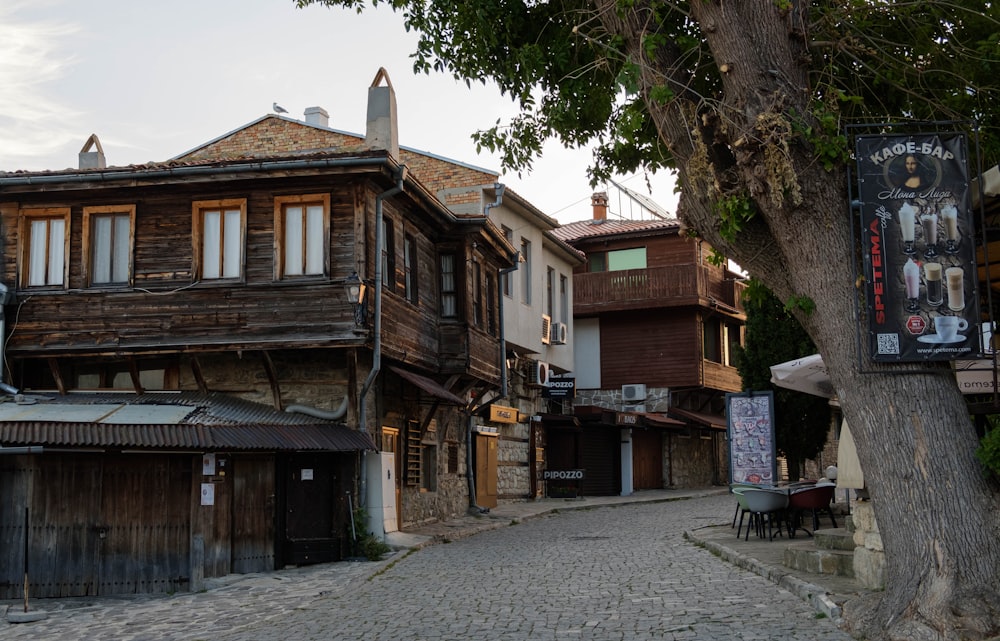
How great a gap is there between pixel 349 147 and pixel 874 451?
56.3 ft

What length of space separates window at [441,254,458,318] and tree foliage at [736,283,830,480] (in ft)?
27.1

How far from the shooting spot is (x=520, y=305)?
2661cm

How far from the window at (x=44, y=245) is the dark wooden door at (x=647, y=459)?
19275 mm

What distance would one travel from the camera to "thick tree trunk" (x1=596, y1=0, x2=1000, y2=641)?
7.50 m

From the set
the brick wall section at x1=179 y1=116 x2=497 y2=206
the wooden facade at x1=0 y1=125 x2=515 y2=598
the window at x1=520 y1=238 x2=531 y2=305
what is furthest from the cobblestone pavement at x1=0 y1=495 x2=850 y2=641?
the window at x1=520 y1=238 x2=531 y2=305

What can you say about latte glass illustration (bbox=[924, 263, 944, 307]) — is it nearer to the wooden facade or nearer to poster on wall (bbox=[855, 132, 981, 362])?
poster on wall (bbox=[855, 132, 981, 362])

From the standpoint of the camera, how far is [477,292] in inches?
841

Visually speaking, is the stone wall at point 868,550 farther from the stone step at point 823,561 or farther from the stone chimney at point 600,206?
the stone chimney at point 600,206

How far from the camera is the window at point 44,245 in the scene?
1692 cm

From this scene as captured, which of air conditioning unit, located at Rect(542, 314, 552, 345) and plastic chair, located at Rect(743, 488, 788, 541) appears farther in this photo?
air conditioning unit, located at Rect(542, 314, 552, 345)

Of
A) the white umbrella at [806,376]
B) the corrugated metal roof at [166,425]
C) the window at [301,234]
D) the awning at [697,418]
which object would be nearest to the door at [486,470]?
the corrugated metal roof at [166,425]

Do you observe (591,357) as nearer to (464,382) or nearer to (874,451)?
(464,382)

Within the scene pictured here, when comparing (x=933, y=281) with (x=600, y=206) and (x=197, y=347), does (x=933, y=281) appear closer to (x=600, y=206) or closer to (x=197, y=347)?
(x=197, y=347)

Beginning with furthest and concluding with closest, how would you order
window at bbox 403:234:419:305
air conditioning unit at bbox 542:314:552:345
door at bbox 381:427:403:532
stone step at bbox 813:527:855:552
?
air conditioning unit at bbox 542:314:552:345 < window at bbox 403:234:419:305 < door at bbox 381:427:403:532 < stone step at bbox 813:527:855:552
